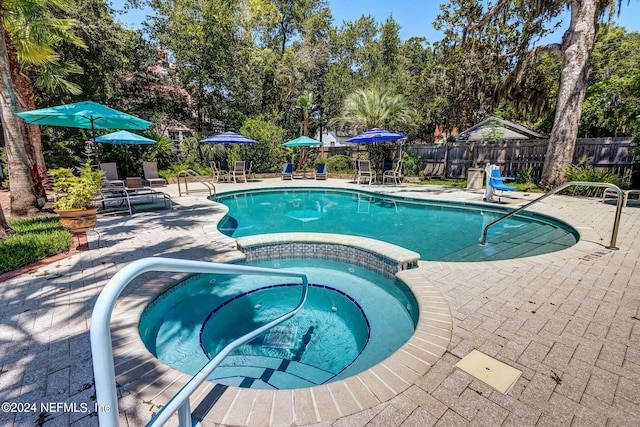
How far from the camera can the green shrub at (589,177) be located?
910cm

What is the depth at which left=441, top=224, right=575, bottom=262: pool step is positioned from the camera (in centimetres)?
536

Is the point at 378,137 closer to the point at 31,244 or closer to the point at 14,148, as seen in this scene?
the point at 14,148

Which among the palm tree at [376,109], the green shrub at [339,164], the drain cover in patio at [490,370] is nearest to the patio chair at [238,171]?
the green shrub at [339,164]

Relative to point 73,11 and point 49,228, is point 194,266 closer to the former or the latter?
point 49,228

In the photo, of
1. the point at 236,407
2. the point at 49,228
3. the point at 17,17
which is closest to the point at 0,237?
the point at 49,228

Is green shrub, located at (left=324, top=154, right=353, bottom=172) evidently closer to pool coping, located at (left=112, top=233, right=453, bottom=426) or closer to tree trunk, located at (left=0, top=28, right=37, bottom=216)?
tree trunk, located at (left=0, top=28, right=37, bottom=216)

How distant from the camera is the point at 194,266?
4.18 feet

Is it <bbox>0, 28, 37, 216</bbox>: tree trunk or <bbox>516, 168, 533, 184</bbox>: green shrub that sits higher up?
<bbox>0, 28, 37, 216</bbox>: tree trunk

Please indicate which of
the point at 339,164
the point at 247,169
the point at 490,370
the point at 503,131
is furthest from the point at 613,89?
the point at 247,169

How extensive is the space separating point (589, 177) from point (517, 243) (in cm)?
619

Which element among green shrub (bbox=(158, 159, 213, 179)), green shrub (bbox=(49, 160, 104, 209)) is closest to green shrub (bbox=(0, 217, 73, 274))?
green shrub (bbox=(49, 160, 104, 209))

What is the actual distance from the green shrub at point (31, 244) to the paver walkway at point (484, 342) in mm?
390

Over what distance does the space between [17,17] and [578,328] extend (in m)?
11.2

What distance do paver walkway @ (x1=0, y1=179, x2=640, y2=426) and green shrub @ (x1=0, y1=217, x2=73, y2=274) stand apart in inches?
15.3
